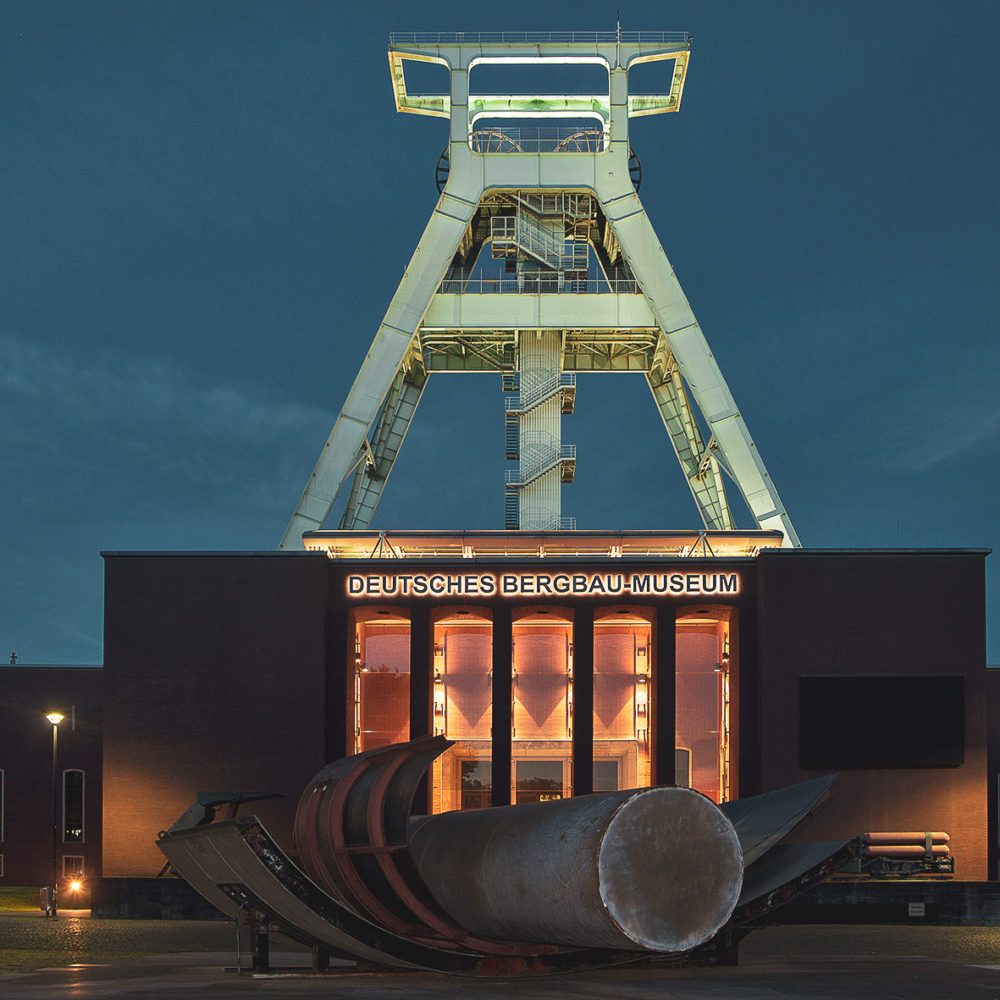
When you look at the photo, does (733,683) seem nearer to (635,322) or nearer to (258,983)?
(635,322)

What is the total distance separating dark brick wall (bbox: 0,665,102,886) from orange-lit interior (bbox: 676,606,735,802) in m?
19.0

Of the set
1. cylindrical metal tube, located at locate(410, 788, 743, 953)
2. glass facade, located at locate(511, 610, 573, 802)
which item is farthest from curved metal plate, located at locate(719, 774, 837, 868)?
glass facade, located at locate(511, 610, 573, 802)

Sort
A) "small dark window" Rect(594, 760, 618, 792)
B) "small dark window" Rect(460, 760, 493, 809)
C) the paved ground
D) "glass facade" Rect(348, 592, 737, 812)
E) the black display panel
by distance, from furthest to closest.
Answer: "small dark window" Rect(594, 760, 618, 792) < "small dark window" Rect(460, 760, 493, 809) < "glass facade" Rect(348, 592, 737, 812) < the black display panel < the paved ground

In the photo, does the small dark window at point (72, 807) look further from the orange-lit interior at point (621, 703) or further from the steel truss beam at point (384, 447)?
the orange-lit interior at point (621, 703)

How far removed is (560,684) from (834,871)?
90.2 ft

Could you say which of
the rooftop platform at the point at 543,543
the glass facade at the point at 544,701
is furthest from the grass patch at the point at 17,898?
the rooftop platform at the point at 543,543

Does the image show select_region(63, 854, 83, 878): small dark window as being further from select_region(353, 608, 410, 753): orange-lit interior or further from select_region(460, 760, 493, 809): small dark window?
select_region(460, 760, 493, 809): small dark window

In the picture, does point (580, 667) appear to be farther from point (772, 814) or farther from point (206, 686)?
point (772, 814)

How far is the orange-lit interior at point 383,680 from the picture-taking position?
1741 inches

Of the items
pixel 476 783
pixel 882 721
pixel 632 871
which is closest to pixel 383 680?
pixel 476 783

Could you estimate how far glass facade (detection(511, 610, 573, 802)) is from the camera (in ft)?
149

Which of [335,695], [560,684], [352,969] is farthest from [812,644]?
[352,969]

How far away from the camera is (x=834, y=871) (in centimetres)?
1864

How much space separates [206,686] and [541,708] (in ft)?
37.2
